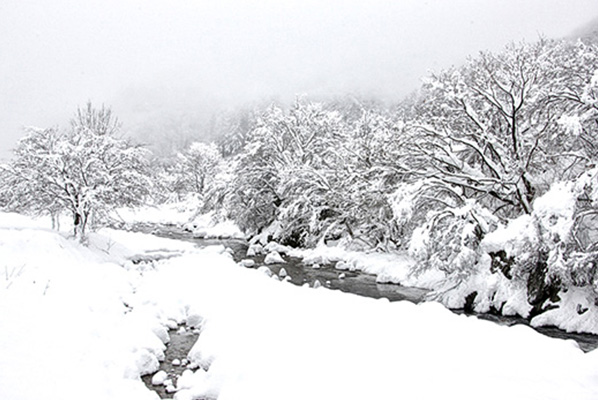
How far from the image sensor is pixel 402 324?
6527 millimetres

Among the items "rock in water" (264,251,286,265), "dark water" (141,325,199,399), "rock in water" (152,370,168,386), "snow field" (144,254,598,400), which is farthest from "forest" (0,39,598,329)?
"rock in water" (152,370,168,386)

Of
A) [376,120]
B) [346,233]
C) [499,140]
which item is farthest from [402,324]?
[376,120]


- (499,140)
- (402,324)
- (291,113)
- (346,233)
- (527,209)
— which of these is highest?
(291,113)

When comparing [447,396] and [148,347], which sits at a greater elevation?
[447,396]

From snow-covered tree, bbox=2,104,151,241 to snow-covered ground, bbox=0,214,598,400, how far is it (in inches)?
247

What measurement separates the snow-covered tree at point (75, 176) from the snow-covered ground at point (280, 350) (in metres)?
6.27

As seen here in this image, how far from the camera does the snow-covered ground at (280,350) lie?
15.2 feet

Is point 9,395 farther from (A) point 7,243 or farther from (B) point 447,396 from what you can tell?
(A) point 7,243

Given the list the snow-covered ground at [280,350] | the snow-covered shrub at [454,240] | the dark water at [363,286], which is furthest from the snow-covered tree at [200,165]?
the snow-covered ground at [280,350]

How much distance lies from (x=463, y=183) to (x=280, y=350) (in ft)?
33.5

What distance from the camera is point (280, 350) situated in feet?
19.9

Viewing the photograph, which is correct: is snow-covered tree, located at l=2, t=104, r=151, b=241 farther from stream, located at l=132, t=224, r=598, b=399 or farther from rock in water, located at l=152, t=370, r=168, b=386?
rock in water, located at l=152, t=370, r=168, b=386

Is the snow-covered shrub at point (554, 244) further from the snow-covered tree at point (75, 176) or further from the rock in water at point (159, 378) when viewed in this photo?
the snow-covered tree at point (75, 176)

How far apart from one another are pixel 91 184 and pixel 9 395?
13638mm
